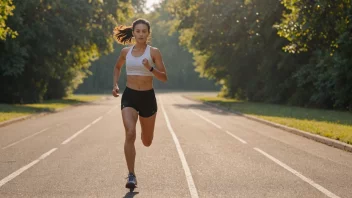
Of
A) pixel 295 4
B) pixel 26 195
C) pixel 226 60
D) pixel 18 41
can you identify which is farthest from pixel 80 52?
pixel 26 195

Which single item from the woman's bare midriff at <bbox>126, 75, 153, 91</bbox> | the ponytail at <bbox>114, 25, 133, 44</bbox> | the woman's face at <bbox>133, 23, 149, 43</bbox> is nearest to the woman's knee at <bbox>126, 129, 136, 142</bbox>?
the woman's bare midriff at <bbox>126, 75, 153, 91</bbox>

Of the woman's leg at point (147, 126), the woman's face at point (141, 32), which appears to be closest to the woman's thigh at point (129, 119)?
the woman's leg at point (147, 126)

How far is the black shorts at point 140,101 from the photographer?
23.3ft

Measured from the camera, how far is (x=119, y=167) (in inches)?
349

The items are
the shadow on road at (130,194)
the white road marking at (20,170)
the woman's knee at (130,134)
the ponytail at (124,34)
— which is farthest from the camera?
the ponytail at (124,34)

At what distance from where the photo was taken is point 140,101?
7121mm

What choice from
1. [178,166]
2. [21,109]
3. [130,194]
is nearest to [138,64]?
[130,194]

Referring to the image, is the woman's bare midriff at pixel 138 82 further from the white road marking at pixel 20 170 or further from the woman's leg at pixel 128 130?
the white road marking at pixel 20 170

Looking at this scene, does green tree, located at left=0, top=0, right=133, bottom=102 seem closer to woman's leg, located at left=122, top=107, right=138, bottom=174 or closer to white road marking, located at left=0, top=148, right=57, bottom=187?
white road marking, located at left=0, top=148, right=57, bottom=187

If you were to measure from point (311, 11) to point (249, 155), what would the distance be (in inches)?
444

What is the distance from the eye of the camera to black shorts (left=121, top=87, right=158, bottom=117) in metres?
7.11

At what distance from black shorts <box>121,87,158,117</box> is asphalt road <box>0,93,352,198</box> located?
3.50 feet

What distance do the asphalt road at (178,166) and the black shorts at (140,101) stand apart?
1068mm

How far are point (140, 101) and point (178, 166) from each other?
2.28m
